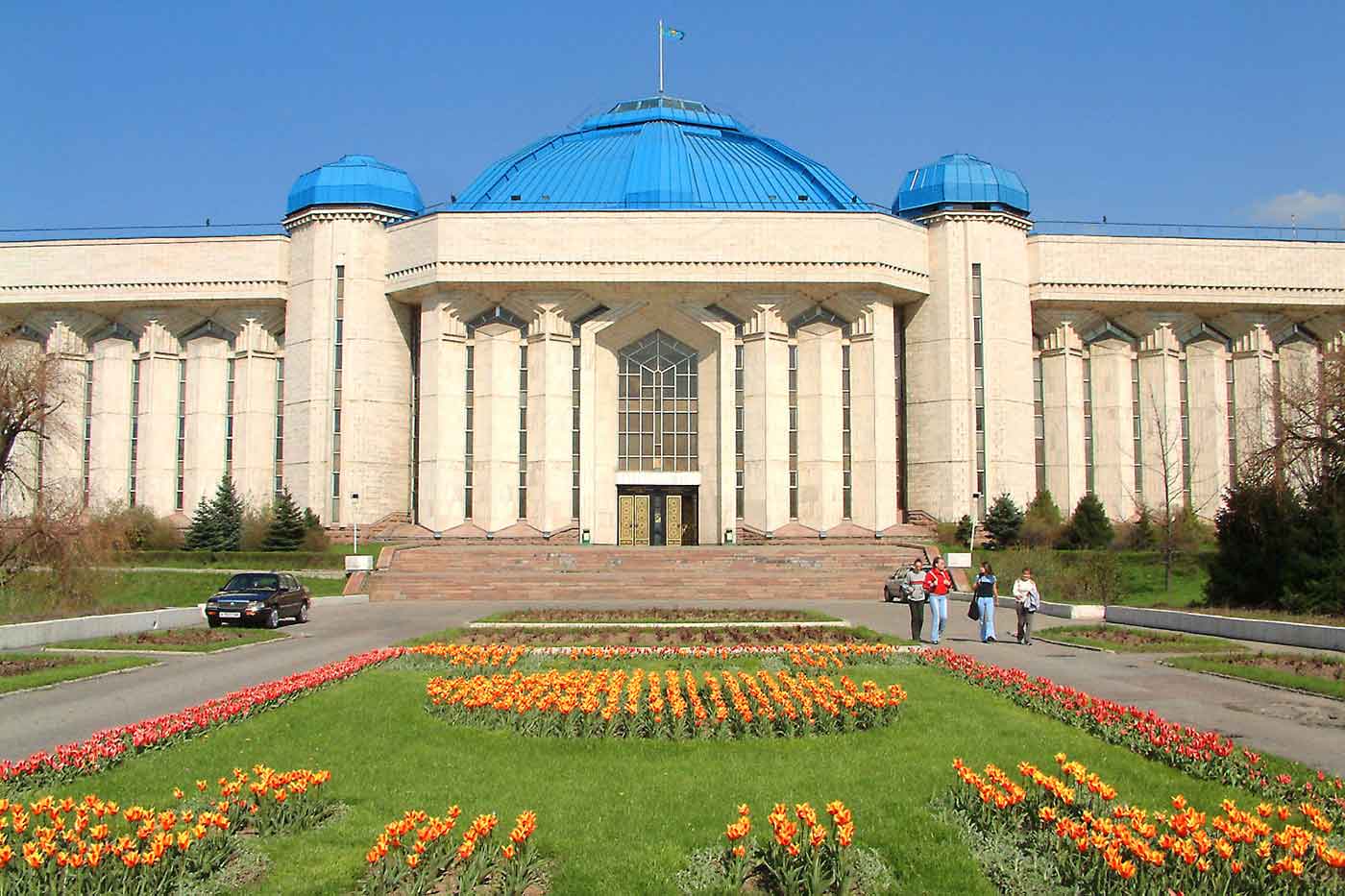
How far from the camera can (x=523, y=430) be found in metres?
47.9

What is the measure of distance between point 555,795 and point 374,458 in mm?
40644

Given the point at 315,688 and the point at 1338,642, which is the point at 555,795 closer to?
the point at 315,688

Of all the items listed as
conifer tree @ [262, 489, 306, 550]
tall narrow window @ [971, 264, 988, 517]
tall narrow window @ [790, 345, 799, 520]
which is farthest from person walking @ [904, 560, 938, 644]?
conifer tree @ [262, 489, 306, 550]

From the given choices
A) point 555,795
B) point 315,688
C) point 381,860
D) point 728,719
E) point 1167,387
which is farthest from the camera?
point 1167,387

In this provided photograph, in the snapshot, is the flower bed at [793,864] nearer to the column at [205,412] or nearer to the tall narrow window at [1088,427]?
the tall narrow window at [1088,427]

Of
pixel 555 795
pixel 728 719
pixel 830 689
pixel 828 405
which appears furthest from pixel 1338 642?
pixel 828 405

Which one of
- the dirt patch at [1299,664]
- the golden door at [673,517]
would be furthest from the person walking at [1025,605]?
the golden door at [673,517]

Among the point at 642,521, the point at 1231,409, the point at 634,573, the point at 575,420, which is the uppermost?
the point at 1231,409

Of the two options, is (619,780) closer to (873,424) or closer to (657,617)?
(657,617)

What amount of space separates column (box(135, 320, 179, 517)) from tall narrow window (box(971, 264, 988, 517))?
33.8 metres

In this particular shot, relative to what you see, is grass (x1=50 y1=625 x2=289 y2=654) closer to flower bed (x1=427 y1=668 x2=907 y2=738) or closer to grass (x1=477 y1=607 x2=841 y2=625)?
grass (x1=477 y1=607 x2=841 y2=625)

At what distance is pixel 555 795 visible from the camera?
786 cm

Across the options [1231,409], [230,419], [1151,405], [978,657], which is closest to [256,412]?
[230,419]

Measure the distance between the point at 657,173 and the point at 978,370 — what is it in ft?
53.1
